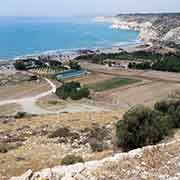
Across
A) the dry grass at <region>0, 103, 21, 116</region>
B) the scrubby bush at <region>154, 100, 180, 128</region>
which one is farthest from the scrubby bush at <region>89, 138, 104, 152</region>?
the dry grass at <region>0, 103, 21, 116</region>

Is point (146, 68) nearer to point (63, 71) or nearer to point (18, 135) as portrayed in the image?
point (63, 71)

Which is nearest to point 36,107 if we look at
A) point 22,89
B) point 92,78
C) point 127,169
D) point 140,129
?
point 22,89

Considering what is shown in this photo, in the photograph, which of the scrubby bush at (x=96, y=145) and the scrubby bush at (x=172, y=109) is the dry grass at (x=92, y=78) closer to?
the scrubby bush at (x=172, y=109)

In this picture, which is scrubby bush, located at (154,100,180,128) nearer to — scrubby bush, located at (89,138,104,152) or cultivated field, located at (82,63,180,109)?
scrubby bush, located at (89,138,104,152)

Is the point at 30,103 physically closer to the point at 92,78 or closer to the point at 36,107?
the point at 36,107

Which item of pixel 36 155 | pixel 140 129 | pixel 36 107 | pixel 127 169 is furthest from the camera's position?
pixel 36 107

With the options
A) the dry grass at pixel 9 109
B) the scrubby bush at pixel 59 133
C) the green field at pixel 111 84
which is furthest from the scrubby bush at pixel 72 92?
the scrubby bush at pixel 59 133
